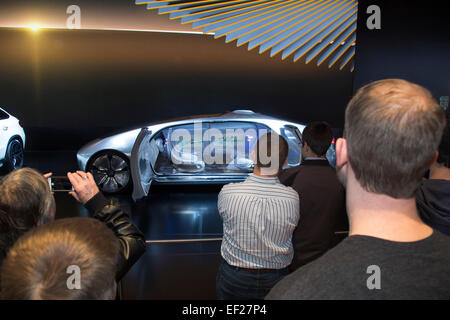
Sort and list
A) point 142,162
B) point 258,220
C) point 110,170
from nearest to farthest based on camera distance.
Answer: point 258,220 → point 142,162 → point 110,170

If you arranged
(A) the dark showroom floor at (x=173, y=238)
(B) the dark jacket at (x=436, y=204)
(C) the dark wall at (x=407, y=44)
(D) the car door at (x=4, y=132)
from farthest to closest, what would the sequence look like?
(D) the car door at (x=4, y=132) → (C) the dark wall at (x=407, y=44) → (A) the dark showroom floor at (x=173, y=238) → (B) the dark jacket at (x=436, y=204)

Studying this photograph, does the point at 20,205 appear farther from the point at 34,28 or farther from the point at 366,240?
the point at 34,28

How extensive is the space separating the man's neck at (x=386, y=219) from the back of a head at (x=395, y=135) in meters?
0.02

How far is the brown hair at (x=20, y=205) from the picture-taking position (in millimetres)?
1055

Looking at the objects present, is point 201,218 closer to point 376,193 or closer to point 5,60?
point 376,193

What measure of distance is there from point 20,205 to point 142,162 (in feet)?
9.38

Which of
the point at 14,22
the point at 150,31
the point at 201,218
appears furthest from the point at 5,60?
the point at 201,218

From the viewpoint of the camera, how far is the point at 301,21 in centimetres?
596

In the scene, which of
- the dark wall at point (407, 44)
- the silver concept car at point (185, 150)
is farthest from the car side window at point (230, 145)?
the dark wall at point (407, 44)

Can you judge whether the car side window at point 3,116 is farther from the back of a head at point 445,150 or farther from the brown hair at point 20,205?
the back of a head at point 445,150

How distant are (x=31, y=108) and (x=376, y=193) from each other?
7171 millimetres

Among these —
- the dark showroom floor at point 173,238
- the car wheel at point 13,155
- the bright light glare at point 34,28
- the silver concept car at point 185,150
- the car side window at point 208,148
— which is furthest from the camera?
the bright light glare at point 34,28

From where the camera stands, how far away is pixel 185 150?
15.1 feet

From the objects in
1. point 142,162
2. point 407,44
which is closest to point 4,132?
point 142,162
